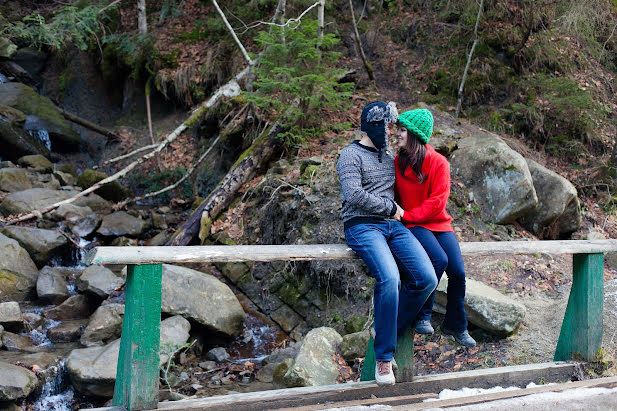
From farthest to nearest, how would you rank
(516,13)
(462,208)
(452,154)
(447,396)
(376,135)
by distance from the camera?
(516,13), (452,154), (462,208), (376,135), (447,396)

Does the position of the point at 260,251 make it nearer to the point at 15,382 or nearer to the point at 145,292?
the point at 145,292

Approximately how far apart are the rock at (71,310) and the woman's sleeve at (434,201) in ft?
18.9

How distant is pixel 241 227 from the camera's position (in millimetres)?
8734

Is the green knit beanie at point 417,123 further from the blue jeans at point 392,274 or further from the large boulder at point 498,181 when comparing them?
the large boulder at point 498,181

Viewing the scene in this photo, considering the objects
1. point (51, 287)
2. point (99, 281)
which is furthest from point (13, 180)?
point (99, 281)

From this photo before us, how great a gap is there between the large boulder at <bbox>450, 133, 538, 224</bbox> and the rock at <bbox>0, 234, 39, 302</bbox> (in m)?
6.95

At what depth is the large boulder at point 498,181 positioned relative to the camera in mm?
7637

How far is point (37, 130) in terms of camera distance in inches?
531

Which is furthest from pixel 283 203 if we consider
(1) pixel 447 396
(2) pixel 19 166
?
(2) pixel 19 166

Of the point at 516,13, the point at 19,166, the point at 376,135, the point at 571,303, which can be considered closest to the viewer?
the point at 376,135

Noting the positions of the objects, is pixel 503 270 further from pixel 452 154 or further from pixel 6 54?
pixel 6 54

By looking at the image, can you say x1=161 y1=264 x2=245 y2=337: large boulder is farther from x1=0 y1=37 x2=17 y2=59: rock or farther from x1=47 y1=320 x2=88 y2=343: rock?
x1=0 y1=37 x2=17 y2=59: rock

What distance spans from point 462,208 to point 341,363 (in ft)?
11.0

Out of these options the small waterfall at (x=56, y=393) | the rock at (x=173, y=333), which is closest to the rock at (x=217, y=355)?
the rock at (x=173, y=333)
